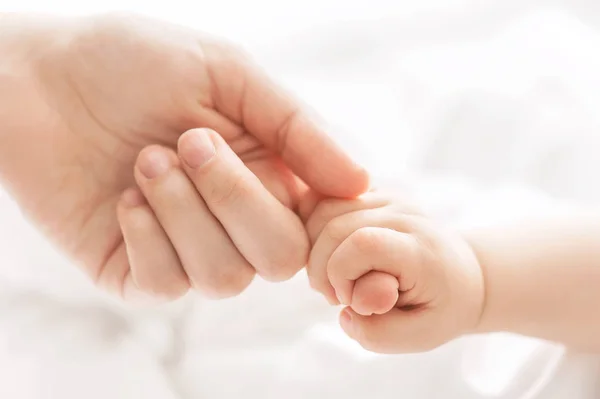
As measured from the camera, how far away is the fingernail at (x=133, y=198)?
71 cm

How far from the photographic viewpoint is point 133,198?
712 millimetres

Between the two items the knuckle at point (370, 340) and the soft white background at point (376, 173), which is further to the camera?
the soft white background at point (376, 173)

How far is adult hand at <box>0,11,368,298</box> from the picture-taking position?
681 millimetres

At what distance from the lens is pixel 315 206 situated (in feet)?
2.37

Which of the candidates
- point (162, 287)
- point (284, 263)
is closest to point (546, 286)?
point (284, 263)

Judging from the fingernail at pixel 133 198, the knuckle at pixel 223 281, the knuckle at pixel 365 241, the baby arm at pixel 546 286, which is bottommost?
the knuckle at pixel 223 281

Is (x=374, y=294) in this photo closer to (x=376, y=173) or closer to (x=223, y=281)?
(x=223, y=281)

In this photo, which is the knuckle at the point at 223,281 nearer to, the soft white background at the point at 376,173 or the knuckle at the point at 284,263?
the knuckle at the point at 284,263

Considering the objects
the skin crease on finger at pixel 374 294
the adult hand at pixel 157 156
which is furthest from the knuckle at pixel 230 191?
the skin crease on finger at pixel 374 294

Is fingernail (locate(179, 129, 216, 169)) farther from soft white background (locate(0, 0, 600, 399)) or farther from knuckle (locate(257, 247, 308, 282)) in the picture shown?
soft white background (locate(0, 0, 600, 399))

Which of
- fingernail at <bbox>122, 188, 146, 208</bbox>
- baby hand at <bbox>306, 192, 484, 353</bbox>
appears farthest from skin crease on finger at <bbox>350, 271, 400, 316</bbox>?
fingernail at <bbox>122, 188, 146, 208</bbox>

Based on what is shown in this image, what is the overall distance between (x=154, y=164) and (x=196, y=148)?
0.05 meters

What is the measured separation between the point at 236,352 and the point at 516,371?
0.28m

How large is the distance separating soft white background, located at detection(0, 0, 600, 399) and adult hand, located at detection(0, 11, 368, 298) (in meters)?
0.10
